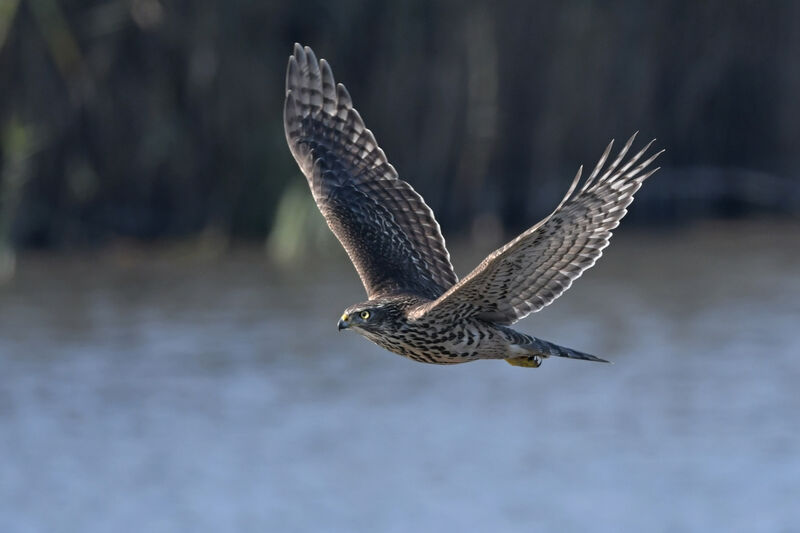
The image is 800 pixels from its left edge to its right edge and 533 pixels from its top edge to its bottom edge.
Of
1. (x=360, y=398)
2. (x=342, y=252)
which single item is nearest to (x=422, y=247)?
(x=360, y=398)

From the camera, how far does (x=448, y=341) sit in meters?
6.65

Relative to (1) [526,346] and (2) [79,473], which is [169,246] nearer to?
(2) [79,473]

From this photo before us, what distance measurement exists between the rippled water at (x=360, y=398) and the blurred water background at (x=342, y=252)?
0.04 meters

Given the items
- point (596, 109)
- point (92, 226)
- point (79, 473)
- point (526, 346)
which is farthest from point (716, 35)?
point (526, 346)

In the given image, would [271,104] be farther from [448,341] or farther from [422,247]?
[448,341]

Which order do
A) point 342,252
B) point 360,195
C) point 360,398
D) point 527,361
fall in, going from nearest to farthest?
point 527,361, point 360,195, point 360,398, point 342,252

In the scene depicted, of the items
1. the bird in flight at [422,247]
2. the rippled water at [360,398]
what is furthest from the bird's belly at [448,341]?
the rippled water at [360,398]

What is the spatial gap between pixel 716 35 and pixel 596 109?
2.14 m

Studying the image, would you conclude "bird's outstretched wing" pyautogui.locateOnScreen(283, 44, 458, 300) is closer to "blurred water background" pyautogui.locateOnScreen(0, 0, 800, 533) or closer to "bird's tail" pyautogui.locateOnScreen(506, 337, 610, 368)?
"bird's tail" pyautogui.locateOnScreen(506, 337, 610, 368)

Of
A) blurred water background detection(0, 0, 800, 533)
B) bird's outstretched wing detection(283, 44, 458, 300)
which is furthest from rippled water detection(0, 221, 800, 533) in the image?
bird's outstretched wing detection(283, 44, 458, 300)

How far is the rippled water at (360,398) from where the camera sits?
12695mm

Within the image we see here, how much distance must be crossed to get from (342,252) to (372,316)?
1242cm

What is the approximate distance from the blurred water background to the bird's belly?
6661mm

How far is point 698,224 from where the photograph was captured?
1997 centimetres
